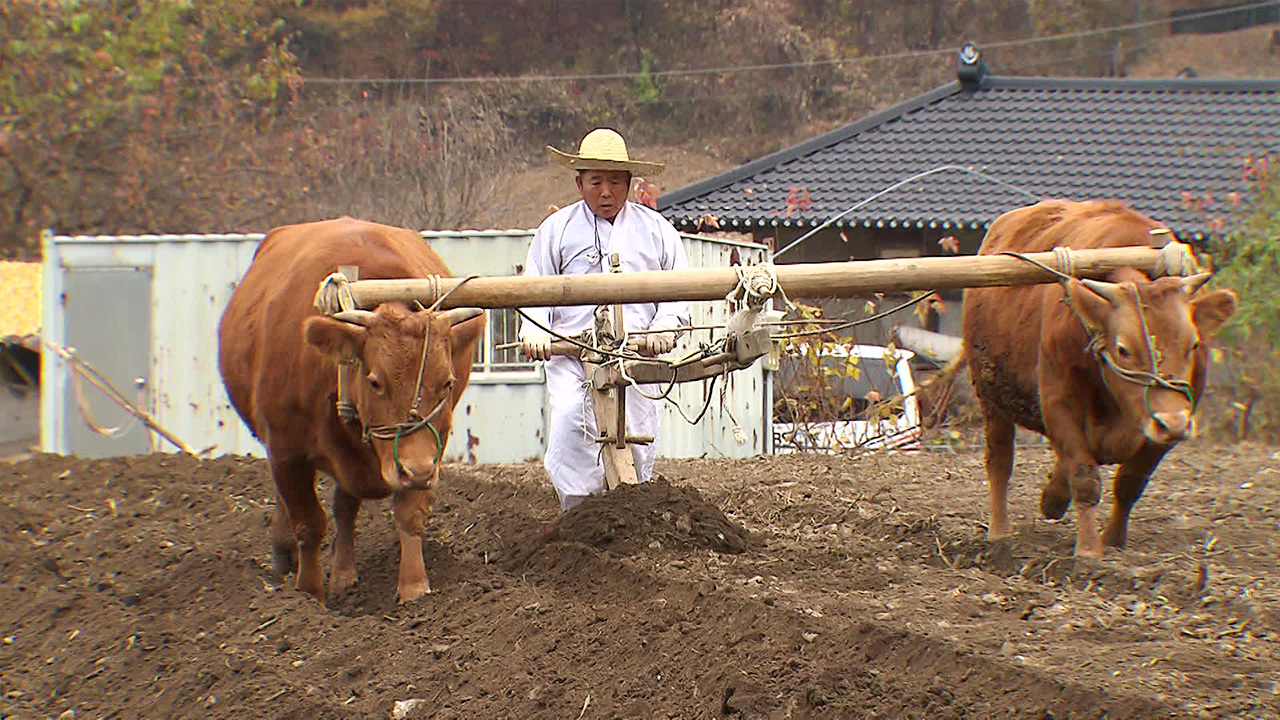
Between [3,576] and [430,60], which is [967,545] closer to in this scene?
[3,576]

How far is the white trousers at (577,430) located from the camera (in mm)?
7270

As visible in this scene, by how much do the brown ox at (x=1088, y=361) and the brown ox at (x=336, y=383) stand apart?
2.51 m

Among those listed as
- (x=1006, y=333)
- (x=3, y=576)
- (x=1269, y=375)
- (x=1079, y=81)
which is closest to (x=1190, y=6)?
(x=1079, y=81)

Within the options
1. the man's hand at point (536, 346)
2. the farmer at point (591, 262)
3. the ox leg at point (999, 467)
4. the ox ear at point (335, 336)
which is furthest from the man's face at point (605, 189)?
the ox leg at point (999, 467)

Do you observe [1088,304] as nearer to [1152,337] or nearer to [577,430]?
[1152,337]

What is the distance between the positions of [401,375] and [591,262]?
1927 millimetres

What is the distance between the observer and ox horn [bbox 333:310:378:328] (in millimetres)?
5527

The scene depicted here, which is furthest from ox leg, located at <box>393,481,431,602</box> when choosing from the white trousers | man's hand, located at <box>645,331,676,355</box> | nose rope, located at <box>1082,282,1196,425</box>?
nose rope, located at <box>1082,282,1196,425</box>

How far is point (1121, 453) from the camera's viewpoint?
20.8 ft

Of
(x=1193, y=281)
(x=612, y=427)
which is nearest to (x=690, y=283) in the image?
(x=612, y=427)

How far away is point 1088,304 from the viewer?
5.85 meters

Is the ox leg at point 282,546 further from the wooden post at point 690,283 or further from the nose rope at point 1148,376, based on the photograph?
the nose rope at point 1148,376

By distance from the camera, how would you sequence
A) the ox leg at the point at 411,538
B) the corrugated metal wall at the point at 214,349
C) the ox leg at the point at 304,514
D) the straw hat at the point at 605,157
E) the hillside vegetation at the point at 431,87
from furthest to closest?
the hillside vegetation at the point at 431,87, the corrugated metal wall at the point at 214,349, the straw hat at the point at 605,157, the ox leg at the point at 304,514, the ox leg at the point at 411,538

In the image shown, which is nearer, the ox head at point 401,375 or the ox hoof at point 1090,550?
the ox head at point 401,375
